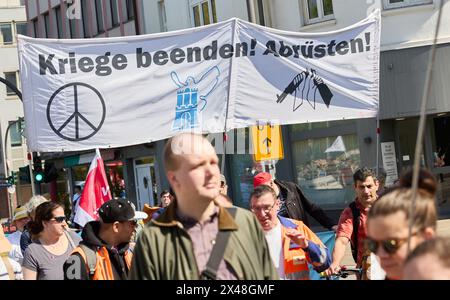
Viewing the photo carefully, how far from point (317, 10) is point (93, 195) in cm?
1604

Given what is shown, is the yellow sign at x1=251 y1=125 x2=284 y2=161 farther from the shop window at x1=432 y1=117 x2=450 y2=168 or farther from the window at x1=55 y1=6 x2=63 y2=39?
the window at x1=55 y1=6 x2=63 y2=39

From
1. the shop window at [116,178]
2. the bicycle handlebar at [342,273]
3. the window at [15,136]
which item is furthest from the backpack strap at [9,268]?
the window at [15,136]

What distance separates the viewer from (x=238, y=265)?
3447 millimetres

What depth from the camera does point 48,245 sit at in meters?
6.53

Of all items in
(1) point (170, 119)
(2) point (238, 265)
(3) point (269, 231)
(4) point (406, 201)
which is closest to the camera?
(4) point (406, 201)

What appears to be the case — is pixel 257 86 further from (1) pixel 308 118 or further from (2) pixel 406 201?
(2) pixel 406 201

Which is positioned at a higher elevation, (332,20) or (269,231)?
(332,20)

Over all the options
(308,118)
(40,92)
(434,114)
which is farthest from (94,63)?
(434,114)

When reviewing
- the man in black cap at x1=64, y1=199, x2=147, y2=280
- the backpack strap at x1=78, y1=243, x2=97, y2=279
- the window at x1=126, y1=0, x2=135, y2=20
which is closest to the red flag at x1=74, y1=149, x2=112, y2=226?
the man in black cap at x1=64, y1=199, x2=147, y2=280

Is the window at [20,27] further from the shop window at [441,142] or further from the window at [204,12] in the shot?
the shop window at [441,142]

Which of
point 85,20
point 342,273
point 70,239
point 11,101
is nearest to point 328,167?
point 85,20

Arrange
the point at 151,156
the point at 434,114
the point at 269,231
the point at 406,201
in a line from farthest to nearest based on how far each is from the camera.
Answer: the point at 151,156, the point at 434,114, the point at 269,231, the point at 406,201

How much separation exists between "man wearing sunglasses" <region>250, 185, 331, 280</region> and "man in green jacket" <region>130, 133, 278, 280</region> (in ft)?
6.42
